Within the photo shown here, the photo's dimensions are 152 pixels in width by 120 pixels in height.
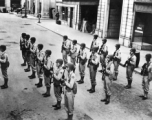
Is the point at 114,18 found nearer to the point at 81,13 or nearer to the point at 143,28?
the point at 143,28

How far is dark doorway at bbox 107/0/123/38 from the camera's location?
23.2 meters

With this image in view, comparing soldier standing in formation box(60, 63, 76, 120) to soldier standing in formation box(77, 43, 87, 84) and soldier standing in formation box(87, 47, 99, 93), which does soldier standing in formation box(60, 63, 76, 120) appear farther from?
soldier standing in formation box(77, 43, 87, 84)

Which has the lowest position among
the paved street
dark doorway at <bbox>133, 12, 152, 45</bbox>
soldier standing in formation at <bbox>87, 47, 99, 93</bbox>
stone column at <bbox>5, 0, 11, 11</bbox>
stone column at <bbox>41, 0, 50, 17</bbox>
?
the paved street

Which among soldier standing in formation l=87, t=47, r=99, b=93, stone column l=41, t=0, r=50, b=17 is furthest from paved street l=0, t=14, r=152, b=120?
stone column l=41, t=0, r=50, b=17

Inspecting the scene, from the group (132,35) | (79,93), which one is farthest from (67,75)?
(132,35)

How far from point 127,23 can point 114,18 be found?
4.26m

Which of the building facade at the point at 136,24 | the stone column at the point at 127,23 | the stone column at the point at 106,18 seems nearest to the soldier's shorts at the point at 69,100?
the building facade at the point at 136,24

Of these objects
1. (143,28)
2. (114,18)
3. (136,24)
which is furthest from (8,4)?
(143,28)

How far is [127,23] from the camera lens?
19.8m

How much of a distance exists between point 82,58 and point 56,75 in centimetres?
309

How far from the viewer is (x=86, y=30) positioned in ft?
90.3

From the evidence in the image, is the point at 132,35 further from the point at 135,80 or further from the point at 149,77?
the point at 149,77

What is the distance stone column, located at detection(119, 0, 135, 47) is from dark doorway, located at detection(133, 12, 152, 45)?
46 cm

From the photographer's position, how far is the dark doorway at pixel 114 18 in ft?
76.2
